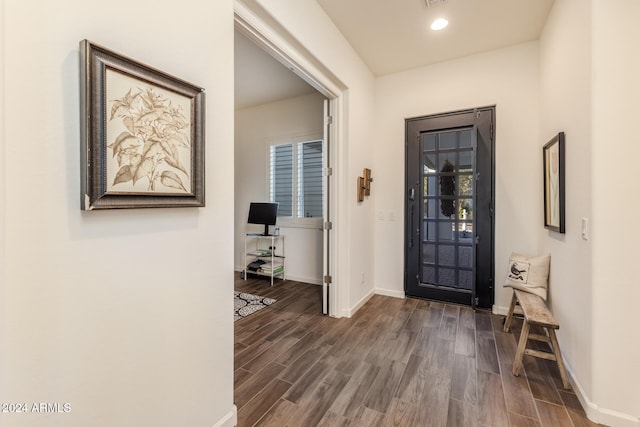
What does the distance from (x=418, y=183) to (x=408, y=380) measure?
2259 mm

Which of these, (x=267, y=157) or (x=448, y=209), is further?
Result: (x=267, y=157)

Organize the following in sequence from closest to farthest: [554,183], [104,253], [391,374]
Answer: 1. [104,253]
2. [391,374]
3. [554,183]

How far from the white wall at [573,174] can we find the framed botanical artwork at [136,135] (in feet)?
7.23

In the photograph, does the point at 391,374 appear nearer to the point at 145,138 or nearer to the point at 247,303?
the point at 247,303

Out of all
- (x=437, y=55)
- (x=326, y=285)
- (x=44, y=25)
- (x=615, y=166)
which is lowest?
(x=326, y=285)

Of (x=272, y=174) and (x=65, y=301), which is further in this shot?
(x=272, y=174)

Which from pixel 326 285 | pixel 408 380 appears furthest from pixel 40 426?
pixel 326 285

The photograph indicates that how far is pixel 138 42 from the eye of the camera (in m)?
1.12

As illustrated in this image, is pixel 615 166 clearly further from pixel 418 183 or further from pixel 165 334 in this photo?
pixel 165 334

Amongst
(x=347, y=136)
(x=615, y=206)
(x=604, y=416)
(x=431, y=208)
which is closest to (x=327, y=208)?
(x=347, y=136)

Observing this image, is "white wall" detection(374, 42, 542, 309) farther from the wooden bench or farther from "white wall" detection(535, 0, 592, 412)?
the wooden bench

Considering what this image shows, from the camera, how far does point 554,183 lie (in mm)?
2371

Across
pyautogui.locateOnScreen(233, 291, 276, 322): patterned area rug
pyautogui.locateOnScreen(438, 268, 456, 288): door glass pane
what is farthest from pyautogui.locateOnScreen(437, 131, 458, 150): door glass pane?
pyautogui.locateOnScreen(233, 291, 276, 322): patterned area rug

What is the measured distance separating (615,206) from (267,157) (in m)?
4.13
